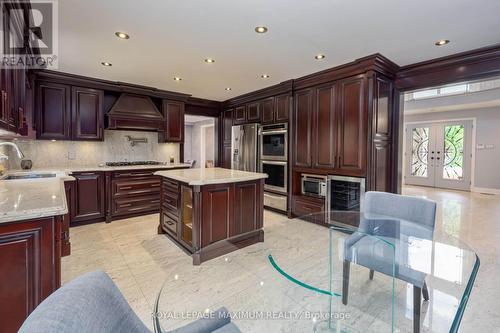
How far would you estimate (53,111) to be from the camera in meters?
3.82

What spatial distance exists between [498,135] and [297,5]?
25.8 ft

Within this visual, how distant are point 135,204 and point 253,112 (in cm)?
295

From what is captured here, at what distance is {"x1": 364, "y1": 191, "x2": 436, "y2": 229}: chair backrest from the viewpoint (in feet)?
6.29

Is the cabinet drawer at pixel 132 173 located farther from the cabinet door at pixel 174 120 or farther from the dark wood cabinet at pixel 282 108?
the dark wood cabinet at pixel 282 108

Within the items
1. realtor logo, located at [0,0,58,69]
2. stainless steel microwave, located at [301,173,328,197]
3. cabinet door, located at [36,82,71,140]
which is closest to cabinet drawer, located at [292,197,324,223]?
stainless steel microwave, located at [301,173,328,197]

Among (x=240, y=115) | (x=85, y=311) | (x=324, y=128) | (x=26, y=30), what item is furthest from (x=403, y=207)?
(x=240, y=115)

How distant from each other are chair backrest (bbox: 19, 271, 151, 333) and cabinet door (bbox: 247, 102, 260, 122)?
4503 millimetres

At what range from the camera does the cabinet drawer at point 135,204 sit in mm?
4137

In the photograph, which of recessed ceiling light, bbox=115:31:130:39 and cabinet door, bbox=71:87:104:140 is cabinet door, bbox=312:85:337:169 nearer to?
recessed ceiling light, bbox=115:31:130:39

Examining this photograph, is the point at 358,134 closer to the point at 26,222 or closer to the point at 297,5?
the point at 297,5

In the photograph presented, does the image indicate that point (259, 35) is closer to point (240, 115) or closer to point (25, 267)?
point (25, 267)

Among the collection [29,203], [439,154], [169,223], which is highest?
[439,154]

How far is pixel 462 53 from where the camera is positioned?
2951mm

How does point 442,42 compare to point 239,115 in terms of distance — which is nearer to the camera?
point 442,42
